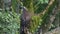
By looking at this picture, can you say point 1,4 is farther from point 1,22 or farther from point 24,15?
point 24,15

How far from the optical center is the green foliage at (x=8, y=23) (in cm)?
207

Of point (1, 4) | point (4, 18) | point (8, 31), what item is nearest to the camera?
point (4, 18)

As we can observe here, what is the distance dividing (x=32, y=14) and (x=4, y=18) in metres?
1.13

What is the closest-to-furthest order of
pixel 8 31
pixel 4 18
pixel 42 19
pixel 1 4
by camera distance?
1. pixel 42 19
2. pixel 4 18
3. pixel 8 31
4. pixel 1 4

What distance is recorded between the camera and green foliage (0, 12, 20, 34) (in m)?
2.07

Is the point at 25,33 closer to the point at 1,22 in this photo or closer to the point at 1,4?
the point at 1,22

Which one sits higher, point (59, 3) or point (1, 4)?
point (59, 3)

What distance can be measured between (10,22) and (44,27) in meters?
1.23

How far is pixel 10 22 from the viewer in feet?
7.00

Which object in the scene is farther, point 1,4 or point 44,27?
point 1,4

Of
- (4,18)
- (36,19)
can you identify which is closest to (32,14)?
(36,19)

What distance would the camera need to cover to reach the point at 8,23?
2.18 meters

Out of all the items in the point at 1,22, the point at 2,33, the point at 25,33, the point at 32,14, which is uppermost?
the point at 32,14

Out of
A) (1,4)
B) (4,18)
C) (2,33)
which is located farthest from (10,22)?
(1,4)
